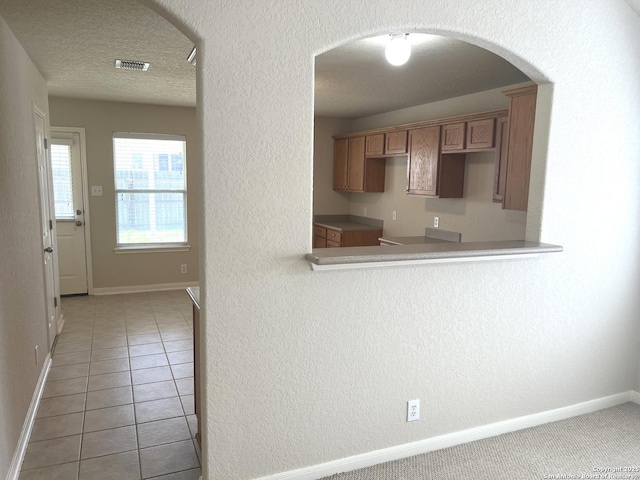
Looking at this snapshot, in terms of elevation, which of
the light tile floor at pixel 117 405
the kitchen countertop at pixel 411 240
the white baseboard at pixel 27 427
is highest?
the kitchen countertop at pixel 411 240

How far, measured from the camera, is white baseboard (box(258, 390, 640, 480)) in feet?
7.39

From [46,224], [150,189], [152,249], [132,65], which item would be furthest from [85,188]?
[132,65]

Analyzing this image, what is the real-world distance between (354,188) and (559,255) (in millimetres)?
3595

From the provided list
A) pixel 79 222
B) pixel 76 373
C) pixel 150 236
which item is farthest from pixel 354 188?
pixel 76 373

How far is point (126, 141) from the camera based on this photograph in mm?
5727

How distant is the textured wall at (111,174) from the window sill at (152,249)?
0.15 feet

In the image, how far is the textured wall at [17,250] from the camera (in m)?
2.21

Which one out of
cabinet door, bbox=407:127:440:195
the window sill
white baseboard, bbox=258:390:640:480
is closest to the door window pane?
the window sill

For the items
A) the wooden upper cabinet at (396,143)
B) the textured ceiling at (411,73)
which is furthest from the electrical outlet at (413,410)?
the wooden upper cabinet at (396,143)

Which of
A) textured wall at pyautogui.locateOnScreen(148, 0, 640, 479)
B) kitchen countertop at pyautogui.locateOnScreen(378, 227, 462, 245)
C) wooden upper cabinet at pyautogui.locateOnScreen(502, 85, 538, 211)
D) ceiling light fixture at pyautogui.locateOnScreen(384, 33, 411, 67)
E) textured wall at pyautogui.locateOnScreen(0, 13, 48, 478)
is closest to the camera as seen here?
textured wall at pyautogui.locateOnScreen(148, 0, 640, 479)

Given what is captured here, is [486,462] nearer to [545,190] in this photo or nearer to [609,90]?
[545,190]

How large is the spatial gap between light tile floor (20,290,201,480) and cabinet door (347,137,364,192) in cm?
271

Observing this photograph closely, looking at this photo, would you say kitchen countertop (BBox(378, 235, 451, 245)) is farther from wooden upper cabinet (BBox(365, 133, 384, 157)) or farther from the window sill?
the window sill

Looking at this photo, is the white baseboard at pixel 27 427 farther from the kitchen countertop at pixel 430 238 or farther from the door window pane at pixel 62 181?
the kitchen countertop at pixel 430 238
